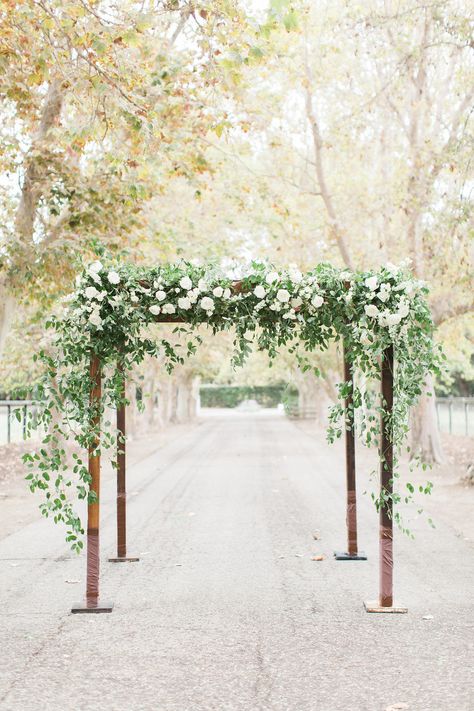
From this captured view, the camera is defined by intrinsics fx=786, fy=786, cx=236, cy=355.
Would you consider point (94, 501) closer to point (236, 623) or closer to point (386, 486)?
point (236, 623)

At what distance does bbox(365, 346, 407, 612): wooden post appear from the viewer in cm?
661

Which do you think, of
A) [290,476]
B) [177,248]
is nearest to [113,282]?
[177,248]

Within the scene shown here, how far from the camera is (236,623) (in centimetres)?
624

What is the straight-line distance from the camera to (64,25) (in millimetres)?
7863

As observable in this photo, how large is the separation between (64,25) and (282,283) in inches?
143

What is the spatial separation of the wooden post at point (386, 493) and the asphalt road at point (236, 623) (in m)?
0.23

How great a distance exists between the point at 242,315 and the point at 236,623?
2542 millimetres

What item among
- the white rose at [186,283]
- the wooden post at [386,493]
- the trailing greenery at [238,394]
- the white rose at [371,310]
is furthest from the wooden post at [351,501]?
the trailing greenery at [238,394]

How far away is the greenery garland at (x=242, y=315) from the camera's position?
656 cm

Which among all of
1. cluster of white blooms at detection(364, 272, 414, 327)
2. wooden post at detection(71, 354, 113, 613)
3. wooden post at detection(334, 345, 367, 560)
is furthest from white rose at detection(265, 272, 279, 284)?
wooden post at detection(334, 345, 367, 560)

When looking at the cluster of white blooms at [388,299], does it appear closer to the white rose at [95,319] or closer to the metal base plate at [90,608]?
the white rose at [95,319]

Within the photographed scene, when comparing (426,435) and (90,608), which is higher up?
(426,435)

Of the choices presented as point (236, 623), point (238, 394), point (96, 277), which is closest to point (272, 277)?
point (96, 277)

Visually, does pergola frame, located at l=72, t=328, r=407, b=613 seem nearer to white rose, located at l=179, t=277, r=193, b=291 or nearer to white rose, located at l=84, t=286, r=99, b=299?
white rose, located at l=179, t=277, r=193, b=291
